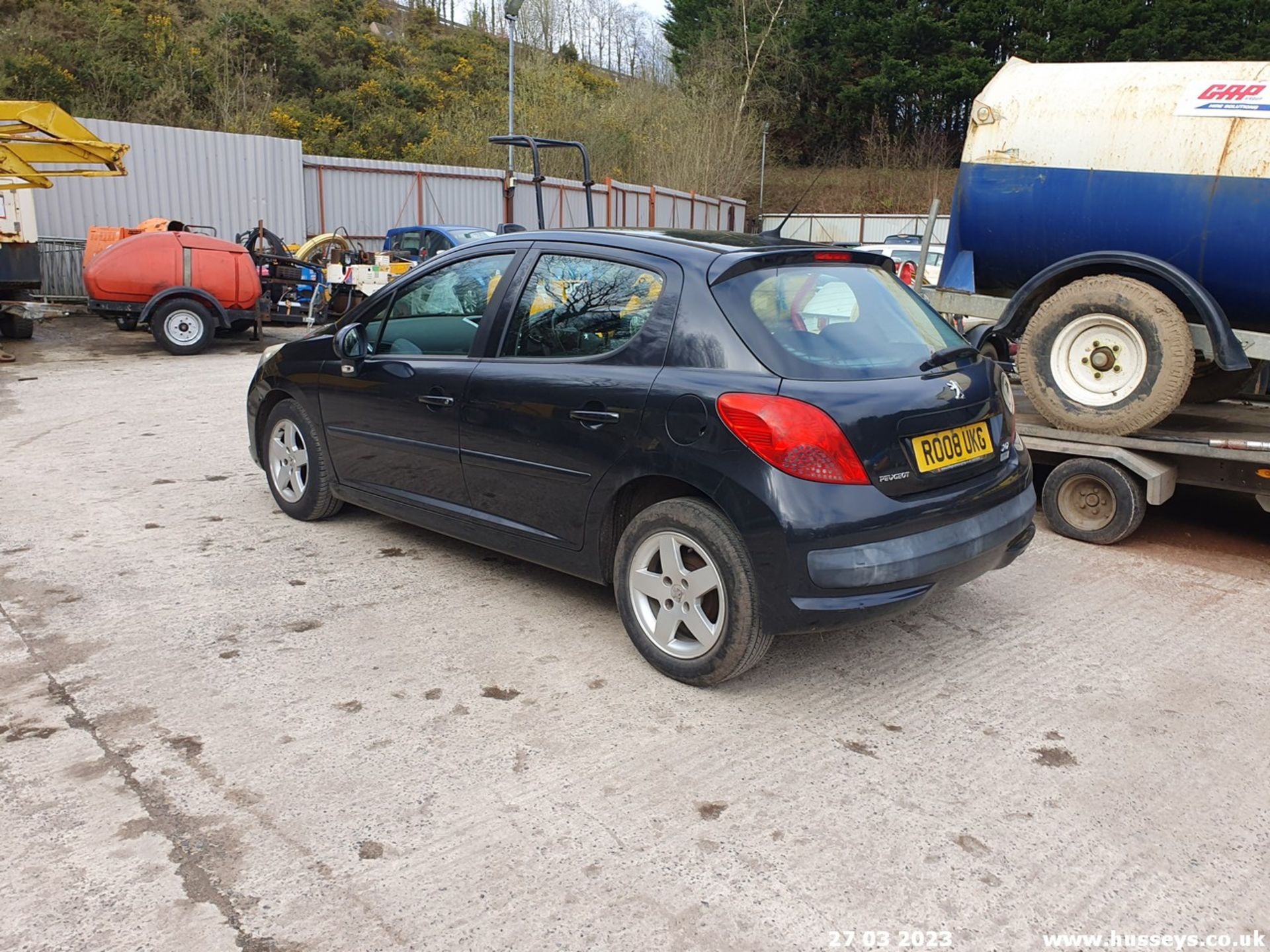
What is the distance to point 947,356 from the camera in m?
3.84

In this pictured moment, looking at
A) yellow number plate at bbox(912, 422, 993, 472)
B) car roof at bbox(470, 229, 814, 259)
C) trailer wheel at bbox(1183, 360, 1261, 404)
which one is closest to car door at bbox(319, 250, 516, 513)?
car roof at bbox(470, 229, 814, 259)

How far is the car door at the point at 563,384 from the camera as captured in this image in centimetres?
368

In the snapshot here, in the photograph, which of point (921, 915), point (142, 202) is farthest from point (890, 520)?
point (142, 202)

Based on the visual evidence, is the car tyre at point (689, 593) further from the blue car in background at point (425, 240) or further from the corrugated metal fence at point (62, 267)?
the corrugated metal fence at point (62, 267)

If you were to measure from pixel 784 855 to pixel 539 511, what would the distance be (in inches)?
71.7

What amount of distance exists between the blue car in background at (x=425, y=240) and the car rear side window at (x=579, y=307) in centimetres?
1193

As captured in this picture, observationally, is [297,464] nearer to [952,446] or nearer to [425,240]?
[952,446]

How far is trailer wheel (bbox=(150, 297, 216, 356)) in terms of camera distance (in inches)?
502

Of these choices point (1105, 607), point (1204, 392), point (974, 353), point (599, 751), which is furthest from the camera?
point (1204, 392)

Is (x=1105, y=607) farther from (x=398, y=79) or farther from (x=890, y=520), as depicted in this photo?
(x=398, y=79)

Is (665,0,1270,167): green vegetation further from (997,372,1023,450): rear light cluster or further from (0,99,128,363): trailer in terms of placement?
(997,372,1023,450): rear light cluster

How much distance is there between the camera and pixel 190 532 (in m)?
5.32

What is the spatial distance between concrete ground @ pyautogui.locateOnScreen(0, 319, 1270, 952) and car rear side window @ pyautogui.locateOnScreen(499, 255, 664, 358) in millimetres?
1183

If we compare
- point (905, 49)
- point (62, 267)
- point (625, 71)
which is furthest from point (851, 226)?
point (62, 267)
